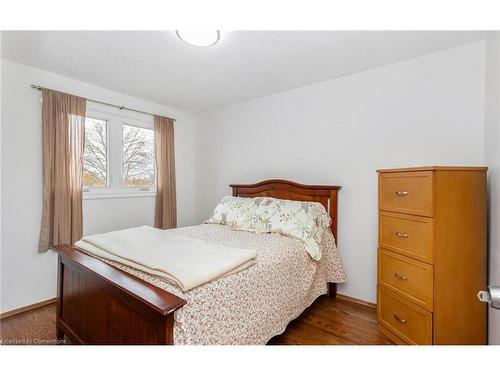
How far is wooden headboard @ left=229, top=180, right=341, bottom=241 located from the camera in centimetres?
242

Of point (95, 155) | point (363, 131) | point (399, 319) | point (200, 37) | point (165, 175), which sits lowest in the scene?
point (399, 319)

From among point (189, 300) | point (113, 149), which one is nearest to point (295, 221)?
point (189, 300)

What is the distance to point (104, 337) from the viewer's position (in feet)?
4.26

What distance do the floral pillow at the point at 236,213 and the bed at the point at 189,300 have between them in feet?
0.97

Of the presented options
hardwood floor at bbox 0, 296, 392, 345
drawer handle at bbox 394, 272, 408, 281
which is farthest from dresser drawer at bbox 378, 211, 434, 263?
hardwood floor at bbox 0, 296, 392, 345

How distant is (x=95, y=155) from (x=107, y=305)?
2085mm

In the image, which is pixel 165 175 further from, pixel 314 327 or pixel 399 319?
pixel 399 319

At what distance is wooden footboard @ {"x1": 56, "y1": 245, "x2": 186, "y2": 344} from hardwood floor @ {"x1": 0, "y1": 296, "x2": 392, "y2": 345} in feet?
1.33

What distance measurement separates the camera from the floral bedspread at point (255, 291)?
108cm

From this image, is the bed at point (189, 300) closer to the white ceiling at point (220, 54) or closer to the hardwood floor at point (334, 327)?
the hardwood floor at point (334, 327)

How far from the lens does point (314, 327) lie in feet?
6.23

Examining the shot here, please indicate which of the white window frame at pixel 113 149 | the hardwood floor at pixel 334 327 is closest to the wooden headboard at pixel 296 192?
the hardwood floor at pixel 334 327

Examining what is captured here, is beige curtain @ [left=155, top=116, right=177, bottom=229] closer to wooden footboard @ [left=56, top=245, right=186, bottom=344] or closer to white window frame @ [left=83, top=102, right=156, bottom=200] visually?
white window frame @ [left=83, top=102, right=156, bottom=200]
